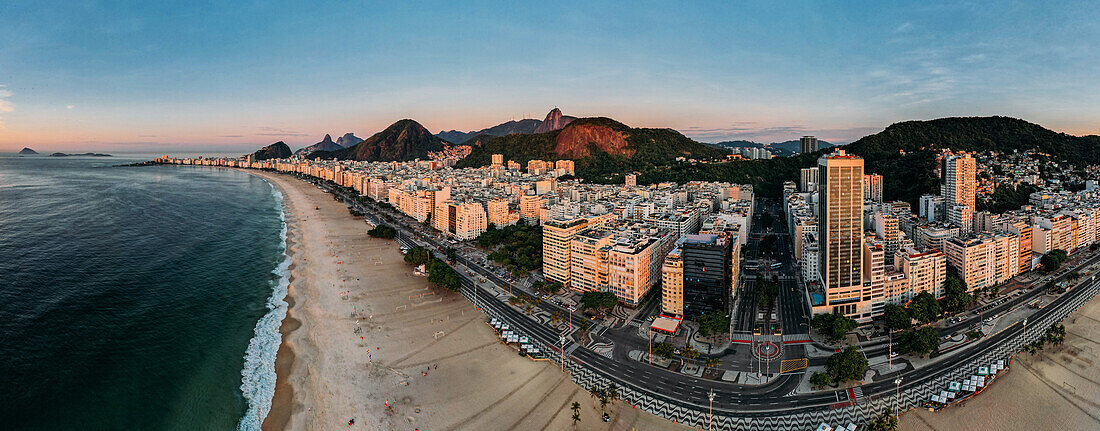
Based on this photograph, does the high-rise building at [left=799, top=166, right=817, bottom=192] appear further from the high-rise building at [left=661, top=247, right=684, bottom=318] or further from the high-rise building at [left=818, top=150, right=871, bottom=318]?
the high-rise building at [left=661, top=247, right=684, bottom=318]

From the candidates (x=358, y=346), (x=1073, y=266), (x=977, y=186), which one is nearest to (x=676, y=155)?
(x=977, y=186)

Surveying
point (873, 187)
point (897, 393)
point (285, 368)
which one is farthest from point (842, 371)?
point (873, 187)

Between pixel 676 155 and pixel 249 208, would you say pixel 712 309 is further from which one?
pixel 676 155

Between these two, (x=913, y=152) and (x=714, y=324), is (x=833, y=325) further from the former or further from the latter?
(x=913, y=152)

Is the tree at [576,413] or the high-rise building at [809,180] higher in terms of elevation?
the high-rise building at [809,180]

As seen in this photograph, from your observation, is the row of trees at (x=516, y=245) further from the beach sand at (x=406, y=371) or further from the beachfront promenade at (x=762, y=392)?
the beachfront promenade at (x=762, y=392)

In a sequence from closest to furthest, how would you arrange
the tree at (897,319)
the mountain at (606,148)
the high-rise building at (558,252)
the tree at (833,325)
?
1. the tree at (833,325)
2. the tree at (897,319)
3. the high-rise building at (558,252)
4. the mountain at (606,148)

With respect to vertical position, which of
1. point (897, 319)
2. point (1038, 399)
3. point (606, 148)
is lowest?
point (1038, 399)

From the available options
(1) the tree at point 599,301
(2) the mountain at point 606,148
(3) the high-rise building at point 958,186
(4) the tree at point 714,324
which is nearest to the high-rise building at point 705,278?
(4) the tree at point 714,324
